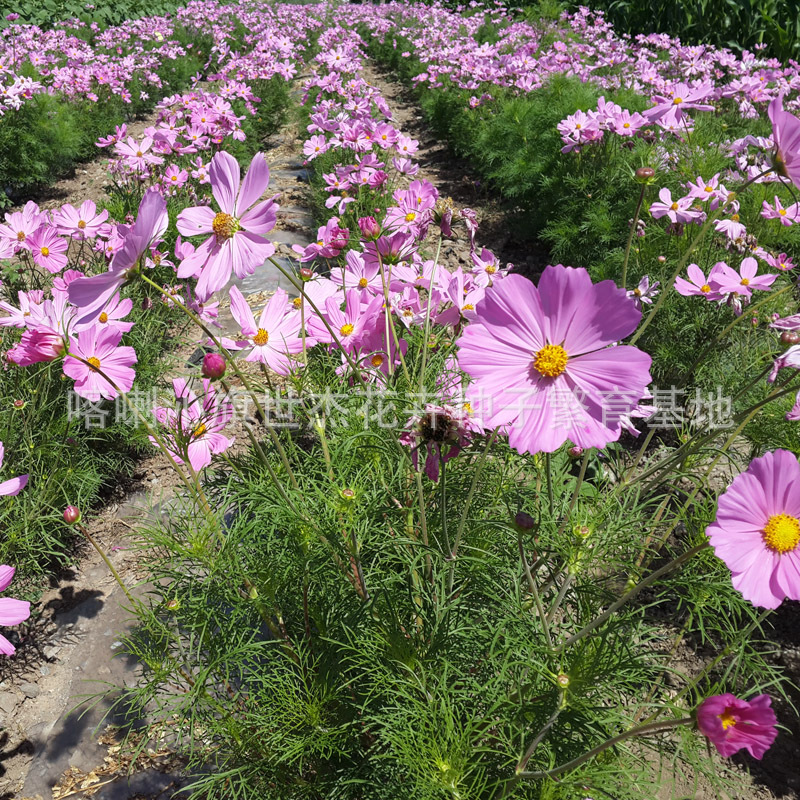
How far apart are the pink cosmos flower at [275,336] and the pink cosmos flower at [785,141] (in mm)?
1139

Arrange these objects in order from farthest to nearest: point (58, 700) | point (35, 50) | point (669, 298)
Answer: point (35, 50) < point (669, 298) < point (58, 700)

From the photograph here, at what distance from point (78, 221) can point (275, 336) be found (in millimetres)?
1770

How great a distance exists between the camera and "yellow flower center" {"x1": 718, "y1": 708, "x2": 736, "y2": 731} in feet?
2.48

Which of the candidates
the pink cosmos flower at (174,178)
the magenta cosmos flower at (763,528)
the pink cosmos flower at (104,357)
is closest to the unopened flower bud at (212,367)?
the pink cosmos flower at (104,357)

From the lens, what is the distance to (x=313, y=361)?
89.4 inches

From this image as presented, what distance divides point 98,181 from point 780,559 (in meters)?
7.28

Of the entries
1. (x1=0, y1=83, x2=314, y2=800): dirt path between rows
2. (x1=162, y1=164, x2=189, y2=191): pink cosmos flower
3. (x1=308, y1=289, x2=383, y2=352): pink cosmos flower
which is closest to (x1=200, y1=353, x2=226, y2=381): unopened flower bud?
(x1=308, y1=289, x2=383, y2=352): pink cosmos flower

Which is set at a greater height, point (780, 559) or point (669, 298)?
point (780, 559)

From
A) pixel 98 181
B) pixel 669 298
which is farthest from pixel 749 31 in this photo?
pixel 98 181

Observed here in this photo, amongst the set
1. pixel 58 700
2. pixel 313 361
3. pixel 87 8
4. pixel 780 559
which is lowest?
pixel 58 700

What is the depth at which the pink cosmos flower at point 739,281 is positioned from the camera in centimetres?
175

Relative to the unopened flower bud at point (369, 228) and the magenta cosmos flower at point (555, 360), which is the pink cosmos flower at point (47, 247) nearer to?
the unopened flower bud at point (369, 228)

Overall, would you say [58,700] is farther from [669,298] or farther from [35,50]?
[35,50]

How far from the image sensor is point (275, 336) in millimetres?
1648
